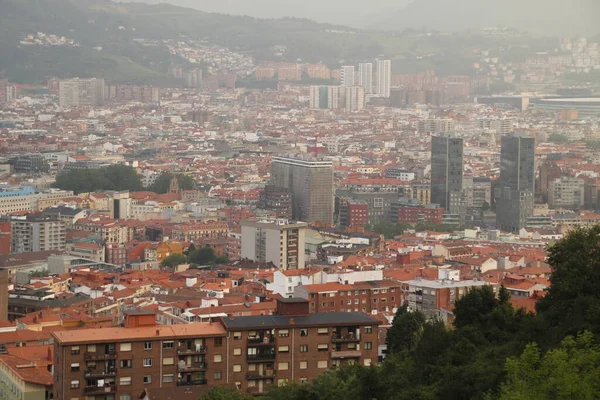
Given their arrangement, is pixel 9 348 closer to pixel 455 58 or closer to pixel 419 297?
pixel 419 297

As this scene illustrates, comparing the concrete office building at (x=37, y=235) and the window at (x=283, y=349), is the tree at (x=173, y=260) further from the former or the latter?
the window at (x=283, y=349)

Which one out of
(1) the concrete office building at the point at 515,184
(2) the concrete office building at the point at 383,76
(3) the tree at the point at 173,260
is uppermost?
(2) the concrete office building at the point at 383,76

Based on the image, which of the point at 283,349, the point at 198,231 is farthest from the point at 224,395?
the point at 198,231

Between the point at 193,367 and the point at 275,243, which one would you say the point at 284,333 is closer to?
the point at 193,367

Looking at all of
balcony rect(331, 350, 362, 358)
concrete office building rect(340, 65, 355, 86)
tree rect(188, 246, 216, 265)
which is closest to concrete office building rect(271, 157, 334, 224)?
→ tree rect(188, 246, 216, 265)

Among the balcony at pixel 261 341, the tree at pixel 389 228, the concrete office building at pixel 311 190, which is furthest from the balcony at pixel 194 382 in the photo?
the concrete office building at pixel 311 190

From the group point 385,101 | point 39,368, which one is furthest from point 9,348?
point 385,101
